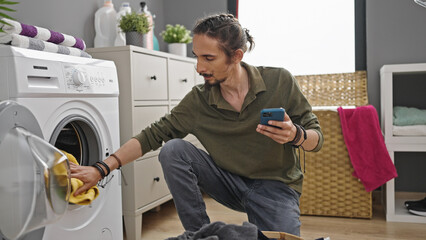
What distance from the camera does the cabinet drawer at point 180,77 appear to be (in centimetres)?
249

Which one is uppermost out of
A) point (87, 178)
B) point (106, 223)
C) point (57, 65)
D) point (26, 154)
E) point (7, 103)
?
point (57, 65)

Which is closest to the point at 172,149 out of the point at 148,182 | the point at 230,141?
the point at 230,141

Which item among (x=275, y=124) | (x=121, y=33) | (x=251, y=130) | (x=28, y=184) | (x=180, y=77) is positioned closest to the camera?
(x=28, y=184)

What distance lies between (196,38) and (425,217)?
1.65 meters

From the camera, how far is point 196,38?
146cm

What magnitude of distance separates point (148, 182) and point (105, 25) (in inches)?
38.5

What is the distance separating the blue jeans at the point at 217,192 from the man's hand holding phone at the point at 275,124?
0.30 metres

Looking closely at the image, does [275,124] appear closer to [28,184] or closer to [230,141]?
[230,141]

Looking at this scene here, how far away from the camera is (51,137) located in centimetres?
142

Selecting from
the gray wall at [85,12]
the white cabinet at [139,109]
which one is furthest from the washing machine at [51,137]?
the gray wall at [85,12]

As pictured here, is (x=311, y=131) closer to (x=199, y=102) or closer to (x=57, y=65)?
(x=199, y=102)

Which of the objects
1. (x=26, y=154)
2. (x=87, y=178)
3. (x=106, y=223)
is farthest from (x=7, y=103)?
(x=106, y=223)

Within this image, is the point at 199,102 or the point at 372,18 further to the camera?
the point at 372,18

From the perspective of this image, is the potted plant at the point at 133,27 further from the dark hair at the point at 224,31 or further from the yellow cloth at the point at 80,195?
the yellow cloth at the point at 80,195
